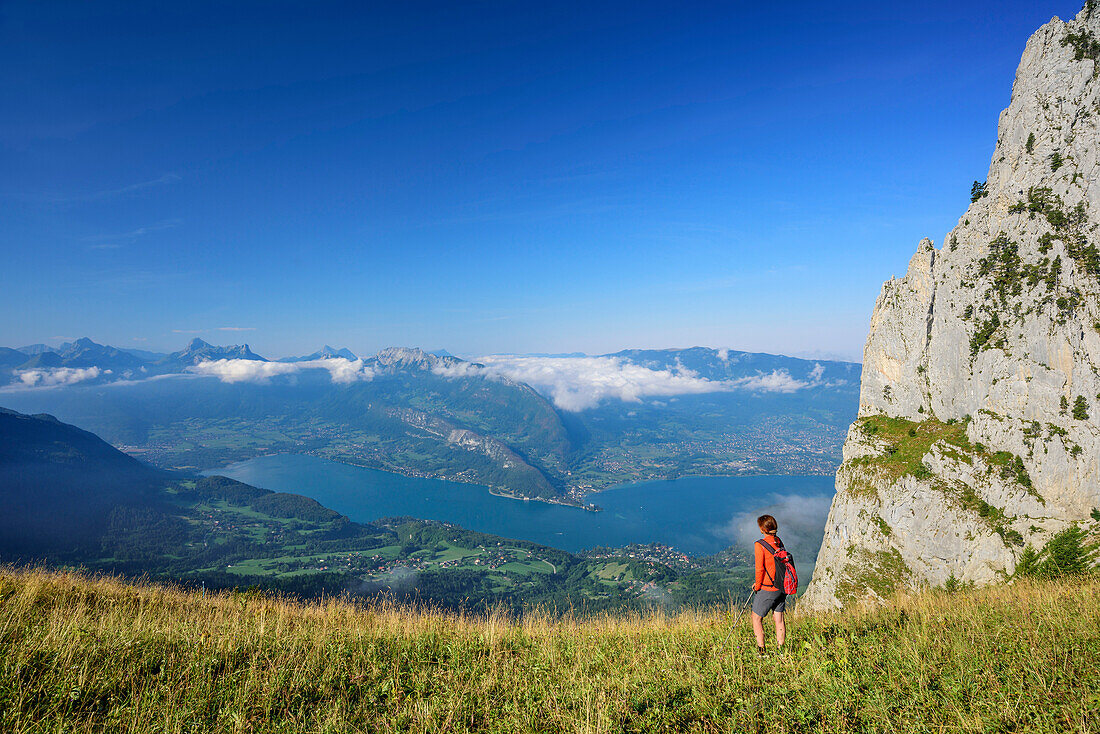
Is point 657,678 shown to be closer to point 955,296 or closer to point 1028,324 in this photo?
point 1028,324

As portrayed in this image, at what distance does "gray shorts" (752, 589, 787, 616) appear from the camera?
19.5 feet

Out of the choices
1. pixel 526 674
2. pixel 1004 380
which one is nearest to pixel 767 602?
pixel 526 674

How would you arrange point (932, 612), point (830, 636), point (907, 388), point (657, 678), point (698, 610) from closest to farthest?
point (657, 678), point (830, 636), point (932, 612), point (698, 610), point (907, 388)

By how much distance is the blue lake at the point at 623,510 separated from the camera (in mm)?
127312

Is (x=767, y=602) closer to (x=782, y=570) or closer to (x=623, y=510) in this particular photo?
(x=782, y=570)

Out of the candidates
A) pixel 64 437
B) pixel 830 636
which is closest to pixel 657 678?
pixel 830 636

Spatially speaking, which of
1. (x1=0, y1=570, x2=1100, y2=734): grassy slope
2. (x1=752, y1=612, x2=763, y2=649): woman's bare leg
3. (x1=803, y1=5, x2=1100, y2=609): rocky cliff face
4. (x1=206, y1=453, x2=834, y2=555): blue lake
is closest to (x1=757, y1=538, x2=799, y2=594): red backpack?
(x1=752, y1=612, x2=763, y2=649): woman's bare leg

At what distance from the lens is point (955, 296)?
28.0 metres

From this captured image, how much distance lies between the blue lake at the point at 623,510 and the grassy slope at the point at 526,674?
347 ft

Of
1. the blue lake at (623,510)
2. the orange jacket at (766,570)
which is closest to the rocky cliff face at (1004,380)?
the orange jacket at (766,570)

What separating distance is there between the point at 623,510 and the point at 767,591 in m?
167

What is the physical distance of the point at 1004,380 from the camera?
24078 mm

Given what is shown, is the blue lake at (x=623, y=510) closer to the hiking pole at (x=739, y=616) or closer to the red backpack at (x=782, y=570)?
→ the hiking pole at (x=739, y=616)

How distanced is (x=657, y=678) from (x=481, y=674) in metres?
2.09
